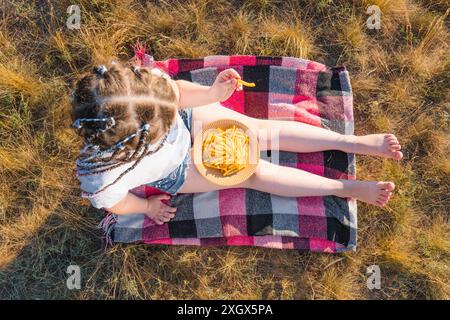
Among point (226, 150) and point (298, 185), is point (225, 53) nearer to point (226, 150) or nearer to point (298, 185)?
point (226, 150)

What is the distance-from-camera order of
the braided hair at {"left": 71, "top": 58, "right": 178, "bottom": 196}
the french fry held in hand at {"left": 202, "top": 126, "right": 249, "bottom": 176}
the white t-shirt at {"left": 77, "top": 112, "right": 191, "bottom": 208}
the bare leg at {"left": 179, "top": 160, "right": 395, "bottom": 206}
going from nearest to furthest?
the braided hair at {"left": 71, "top": 58, "right": 178, "bottom": 196}, the white t-shirt at {"left": 77, "top": 112, "right": 191, "bottom": 208}, the french fry held in hand at {"left": 202, "top": 126, "right": 249, "bottom": 176}, the bare leg at {"left": 179, "top": 160, "right": 395, "bottom": 206}

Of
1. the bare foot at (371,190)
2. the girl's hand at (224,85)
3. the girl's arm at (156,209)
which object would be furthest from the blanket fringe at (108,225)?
the bare foot at (371,190)

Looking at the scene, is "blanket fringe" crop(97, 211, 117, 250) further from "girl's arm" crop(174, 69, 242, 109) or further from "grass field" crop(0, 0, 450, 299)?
"girl's arm" crop(174, 69, 242, 109)

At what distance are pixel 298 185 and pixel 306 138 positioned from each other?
8.9 inches

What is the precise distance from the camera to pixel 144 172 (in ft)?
5.73

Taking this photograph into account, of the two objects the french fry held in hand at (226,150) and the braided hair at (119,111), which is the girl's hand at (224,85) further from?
the braided hair at (119,111)

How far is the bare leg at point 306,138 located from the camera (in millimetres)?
2045

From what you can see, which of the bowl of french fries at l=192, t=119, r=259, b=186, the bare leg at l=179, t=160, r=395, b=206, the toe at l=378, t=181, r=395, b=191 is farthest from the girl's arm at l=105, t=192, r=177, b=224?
the toe at l=378, t=181, r=395, b=191

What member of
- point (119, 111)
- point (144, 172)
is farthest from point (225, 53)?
point (119, 111)

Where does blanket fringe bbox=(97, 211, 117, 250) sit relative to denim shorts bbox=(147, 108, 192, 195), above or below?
below

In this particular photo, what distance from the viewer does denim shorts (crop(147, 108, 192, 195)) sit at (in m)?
1.92

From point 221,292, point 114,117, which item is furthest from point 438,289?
point 114,117

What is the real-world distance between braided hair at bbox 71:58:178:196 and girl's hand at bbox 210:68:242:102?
1.12 feet

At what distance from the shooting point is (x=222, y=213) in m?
2.10
